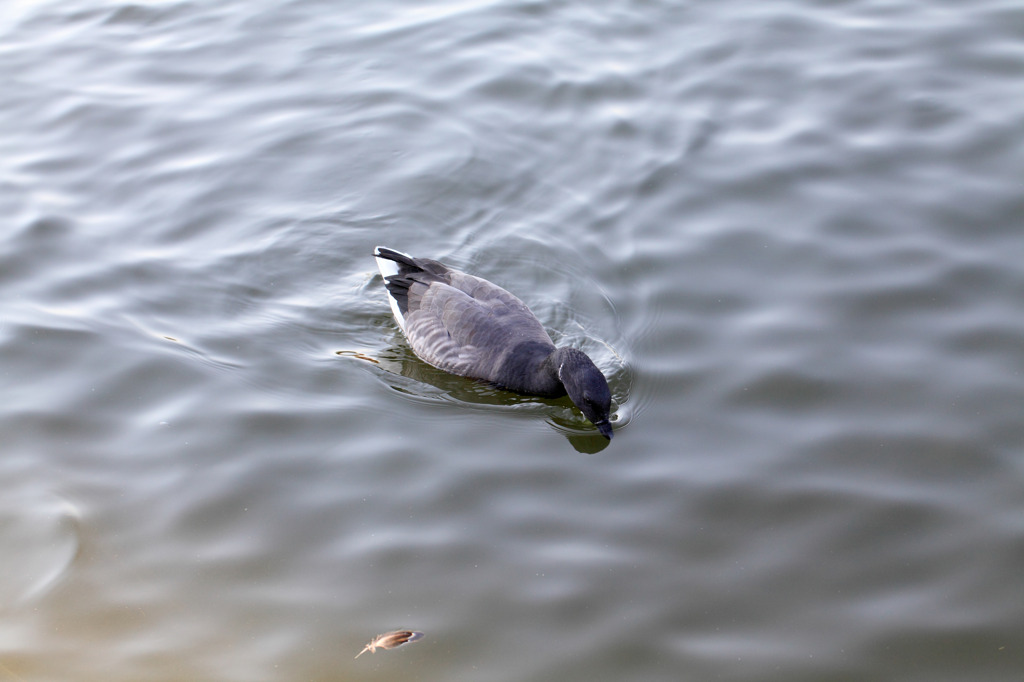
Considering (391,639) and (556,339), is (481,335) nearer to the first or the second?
(556,339)

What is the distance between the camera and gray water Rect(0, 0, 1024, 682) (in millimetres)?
5648

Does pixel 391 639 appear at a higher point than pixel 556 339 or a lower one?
lower

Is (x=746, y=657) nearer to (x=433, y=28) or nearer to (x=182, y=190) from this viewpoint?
(x=182, y=190)

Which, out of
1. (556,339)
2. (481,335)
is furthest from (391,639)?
(556,339)

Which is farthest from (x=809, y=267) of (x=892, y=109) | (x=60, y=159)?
(x=60, y=159)

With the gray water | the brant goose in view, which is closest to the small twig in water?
the gray water

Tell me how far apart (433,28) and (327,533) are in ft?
29.4

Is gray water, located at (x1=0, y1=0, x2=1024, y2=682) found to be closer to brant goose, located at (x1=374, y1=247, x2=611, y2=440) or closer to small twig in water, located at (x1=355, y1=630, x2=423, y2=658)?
small twig in water, located at (x1=355, y1=630, x2=423, y2=658)

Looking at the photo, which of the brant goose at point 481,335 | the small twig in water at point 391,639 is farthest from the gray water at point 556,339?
the brant goose at point 481,335

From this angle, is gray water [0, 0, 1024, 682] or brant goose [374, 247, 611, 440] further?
brant goose [374, 247, 611, 440]

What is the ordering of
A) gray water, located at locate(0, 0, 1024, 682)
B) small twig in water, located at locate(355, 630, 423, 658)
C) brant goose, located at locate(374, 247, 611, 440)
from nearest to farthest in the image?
1. small twig in water, located at locate(355, 630, 423, 658)
2. gray water, located at locate(0, 0, 1024, 682)
3. brant goose, located at locate(374, 247, 611, 440)

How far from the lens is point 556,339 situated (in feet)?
27.6

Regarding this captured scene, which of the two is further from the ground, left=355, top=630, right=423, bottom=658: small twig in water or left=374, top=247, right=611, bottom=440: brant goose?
left=374, top=247, right=611, bottom=440: brant goose

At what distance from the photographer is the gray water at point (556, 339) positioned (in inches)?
222
